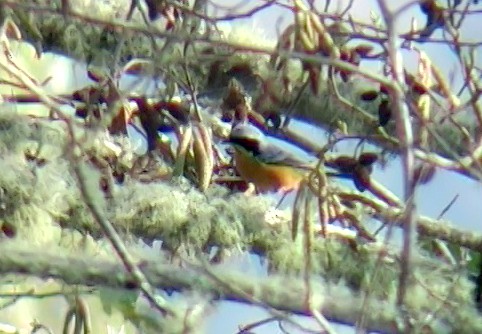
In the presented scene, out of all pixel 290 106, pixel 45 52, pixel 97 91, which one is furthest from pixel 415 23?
pixel 45 52

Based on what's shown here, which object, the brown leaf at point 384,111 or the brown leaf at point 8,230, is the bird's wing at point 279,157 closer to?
the brown leaf at point 384,111

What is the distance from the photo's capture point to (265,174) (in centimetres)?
289

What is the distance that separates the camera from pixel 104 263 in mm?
1550

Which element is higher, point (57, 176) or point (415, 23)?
point (415, 23)

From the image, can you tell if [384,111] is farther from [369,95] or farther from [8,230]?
[8,230]

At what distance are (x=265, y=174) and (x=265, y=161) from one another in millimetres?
48

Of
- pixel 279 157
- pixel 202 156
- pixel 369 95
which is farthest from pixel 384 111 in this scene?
pixel 279 157

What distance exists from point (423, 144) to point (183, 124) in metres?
0.58

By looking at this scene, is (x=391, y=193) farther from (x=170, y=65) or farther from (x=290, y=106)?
(x=170, y=65)

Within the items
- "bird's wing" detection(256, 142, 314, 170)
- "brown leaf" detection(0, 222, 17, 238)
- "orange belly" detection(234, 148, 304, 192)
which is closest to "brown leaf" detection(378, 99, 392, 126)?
"orange belly" detection(234, 148, 304, 192)

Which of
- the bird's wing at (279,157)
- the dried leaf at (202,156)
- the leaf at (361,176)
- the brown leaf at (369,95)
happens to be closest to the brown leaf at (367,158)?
the leaf at (361,176)

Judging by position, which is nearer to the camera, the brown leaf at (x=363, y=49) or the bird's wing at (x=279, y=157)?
the brown leaf at (x=363, y=49)

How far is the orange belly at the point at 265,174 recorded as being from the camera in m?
2.62

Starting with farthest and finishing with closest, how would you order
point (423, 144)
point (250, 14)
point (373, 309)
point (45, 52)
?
point (45, 52)
point (250, 14)
point (423, 144)
point (373, 309)
